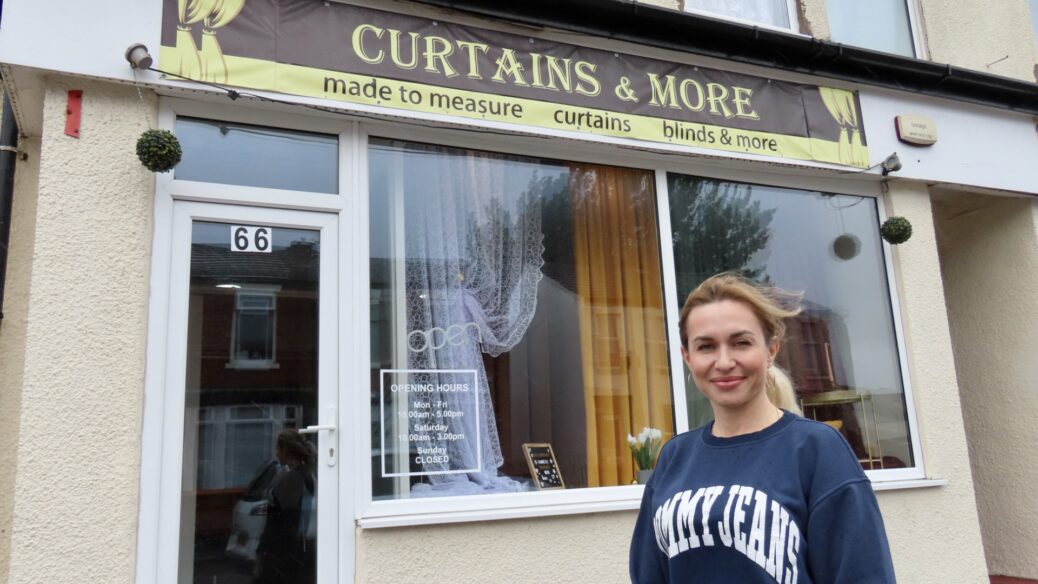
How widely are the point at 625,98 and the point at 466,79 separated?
101cm

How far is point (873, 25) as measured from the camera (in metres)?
5.91

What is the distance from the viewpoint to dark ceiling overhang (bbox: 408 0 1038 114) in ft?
14.3

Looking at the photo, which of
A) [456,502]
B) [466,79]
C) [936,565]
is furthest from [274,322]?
[936,565]

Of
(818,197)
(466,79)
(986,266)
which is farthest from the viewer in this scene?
(986,266)

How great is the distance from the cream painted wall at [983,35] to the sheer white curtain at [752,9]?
127cm

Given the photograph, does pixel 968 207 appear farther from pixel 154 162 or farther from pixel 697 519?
pixel 154 162

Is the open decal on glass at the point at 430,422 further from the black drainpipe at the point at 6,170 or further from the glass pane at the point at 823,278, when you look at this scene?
the black drainpipe at the point at 6,170

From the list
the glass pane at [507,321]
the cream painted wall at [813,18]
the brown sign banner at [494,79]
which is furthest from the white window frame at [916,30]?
the glass pane at [507,321]

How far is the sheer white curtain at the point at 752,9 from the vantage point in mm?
5316

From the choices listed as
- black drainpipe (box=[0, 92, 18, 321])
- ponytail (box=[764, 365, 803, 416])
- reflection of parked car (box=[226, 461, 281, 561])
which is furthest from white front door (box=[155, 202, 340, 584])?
ponytail (box=[764, 365, 803, 416])

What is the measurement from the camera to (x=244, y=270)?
373 cm

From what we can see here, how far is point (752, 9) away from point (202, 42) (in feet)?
12.5

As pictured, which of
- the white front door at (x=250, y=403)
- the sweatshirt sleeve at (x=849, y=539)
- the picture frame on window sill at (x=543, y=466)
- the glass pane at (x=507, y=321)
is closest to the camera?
the sweatshirt sleeve at (x=849, y=539)

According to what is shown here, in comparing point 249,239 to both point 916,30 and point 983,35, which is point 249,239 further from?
point 983,35
